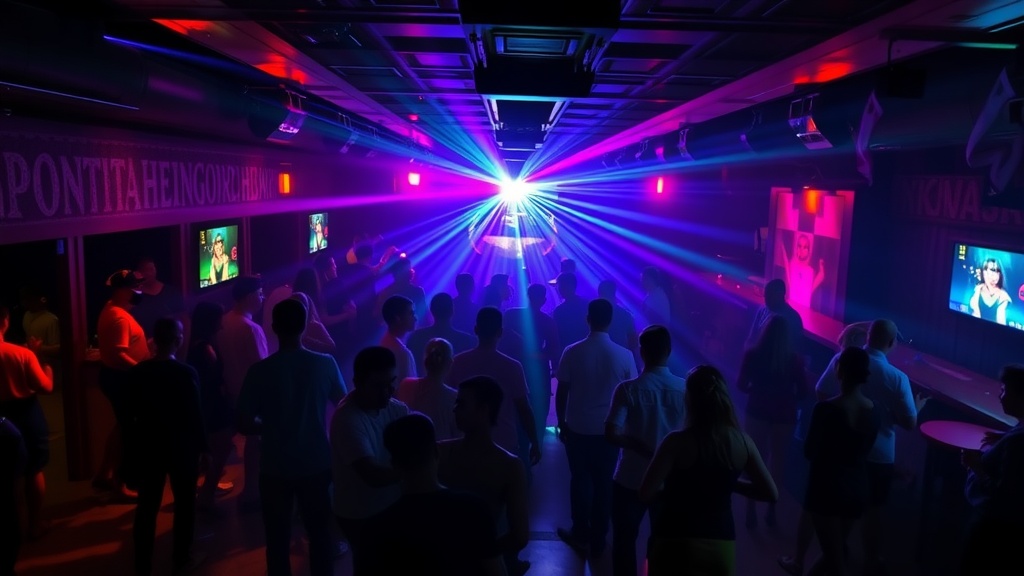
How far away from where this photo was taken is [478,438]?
247cm

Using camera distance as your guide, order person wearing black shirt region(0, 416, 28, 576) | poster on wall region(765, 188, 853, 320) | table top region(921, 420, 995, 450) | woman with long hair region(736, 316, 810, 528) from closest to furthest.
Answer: person wearing black shirt region(0, 416, 28, 576) → table top region(921, 420, 995, 450) → woman with long hair region(736, 316, 810, 528) → poster on wall region(765, 188, 853, 320)

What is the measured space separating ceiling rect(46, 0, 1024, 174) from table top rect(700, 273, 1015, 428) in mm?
2391

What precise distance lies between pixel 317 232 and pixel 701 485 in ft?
34.4

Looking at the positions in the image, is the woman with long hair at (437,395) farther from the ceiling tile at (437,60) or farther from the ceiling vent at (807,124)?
the ceiling vent at (807,124)

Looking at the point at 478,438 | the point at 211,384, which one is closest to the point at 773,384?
the point at 478,438

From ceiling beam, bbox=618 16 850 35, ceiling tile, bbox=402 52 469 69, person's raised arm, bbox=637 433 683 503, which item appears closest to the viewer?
person's raised arm, bbox=637 433 683 503

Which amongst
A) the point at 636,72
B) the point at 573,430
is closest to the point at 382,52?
the point at 636,72

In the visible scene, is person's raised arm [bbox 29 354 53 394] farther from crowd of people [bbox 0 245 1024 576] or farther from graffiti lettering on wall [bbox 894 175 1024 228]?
graffiti lettering on wall [bbox 894 175 1024 228]

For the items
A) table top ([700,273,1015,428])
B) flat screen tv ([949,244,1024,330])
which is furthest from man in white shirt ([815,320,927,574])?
flat screen tv ([949,244,1024,330])

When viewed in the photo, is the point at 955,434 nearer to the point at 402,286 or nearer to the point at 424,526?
the point at 424,526

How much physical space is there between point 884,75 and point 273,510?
3.67m

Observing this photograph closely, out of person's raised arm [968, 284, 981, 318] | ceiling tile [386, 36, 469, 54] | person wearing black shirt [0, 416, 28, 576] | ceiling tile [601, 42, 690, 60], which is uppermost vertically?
ceiling tile [386, 36, 469, 54]

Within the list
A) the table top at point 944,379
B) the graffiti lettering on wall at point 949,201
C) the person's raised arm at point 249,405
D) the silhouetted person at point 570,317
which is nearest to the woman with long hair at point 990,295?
the graffiti lettering on wall at point 949,201

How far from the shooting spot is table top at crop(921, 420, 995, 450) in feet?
12.3
